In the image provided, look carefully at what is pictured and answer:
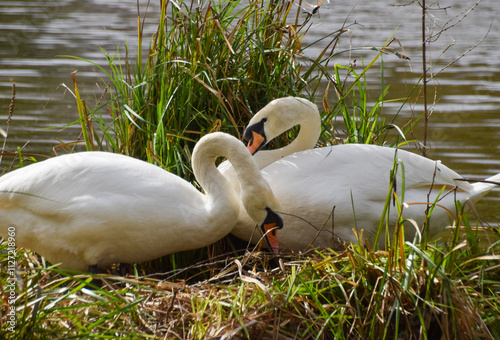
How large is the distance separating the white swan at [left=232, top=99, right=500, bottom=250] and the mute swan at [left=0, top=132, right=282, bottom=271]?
0.21 metres

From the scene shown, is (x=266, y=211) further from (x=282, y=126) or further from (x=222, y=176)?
(x=282, y=126)

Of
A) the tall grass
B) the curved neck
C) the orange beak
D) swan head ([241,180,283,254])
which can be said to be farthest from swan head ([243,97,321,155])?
swan head ([241,180,283,254])

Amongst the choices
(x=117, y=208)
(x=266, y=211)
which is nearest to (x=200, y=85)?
(x=266, y=211)

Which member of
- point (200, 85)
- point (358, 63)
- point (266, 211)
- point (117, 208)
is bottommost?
point (358, 63)

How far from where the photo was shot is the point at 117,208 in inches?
146

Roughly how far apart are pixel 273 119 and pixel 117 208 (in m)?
1.21

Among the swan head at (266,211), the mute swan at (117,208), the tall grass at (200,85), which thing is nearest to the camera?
the mute swan at (117,208)

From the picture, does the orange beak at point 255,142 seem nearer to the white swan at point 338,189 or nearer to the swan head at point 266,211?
the white swan at point 338,189

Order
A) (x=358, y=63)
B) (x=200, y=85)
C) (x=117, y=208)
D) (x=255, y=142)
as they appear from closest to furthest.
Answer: (x=117, y=208), (x=255, y=142), (x=200, y=85), (x=358, y=63)

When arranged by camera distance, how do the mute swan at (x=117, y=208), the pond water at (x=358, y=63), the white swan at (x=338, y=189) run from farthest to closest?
the pond water at (x=358, y=63) < the white swan at (x=338, y=189) < the mute swan at (x=117, y=208)

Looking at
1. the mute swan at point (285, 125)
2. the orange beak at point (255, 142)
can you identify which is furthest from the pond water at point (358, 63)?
the orange beak at point (255, 142)

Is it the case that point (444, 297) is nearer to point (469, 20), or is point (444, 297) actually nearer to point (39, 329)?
point (39, 329)

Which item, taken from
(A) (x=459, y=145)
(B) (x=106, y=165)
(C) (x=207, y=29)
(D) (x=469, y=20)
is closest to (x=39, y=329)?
(B) (x=106, y=165)

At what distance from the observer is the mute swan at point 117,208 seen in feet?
12.3
